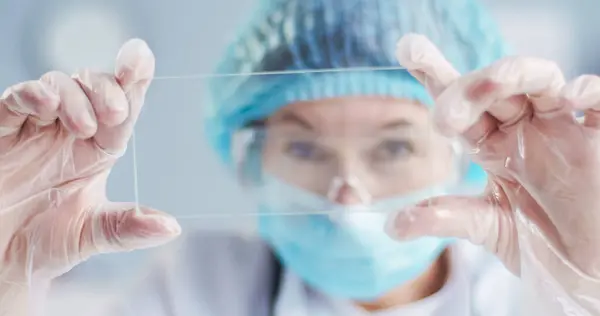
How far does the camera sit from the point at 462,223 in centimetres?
65

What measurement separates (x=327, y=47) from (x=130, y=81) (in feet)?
0.83

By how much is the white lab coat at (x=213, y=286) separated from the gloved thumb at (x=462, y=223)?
14 centimetres

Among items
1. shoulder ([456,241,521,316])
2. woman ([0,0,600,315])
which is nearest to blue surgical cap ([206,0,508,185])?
woman ([0,0,600,315])

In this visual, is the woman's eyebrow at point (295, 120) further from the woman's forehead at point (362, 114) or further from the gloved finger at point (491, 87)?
the gloved finger at point (491, 87)

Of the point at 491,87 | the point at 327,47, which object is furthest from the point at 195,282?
the point at 491,87

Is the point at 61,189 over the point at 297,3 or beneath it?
beneath

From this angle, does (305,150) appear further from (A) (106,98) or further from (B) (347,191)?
(A) (106,98)

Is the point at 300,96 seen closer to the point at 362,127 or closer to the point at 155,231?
the point at 362,127

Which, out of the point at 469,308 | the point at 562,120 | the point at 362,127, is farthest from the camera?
the point at 469,308

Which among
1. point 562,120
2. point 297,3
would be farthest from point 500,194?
point 297,3

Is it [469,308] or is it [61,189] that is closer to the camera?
[61,189]

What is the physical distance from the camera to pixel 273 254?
32.9 inches

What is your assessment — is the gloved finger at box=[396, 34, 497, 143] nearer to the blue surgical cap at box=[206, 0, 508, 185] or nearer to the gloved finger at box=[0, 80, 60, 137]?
the blue surgical cap at box=[206, 0, 508, 185]

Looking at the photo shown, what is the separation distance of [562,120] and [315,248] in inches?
11.6
